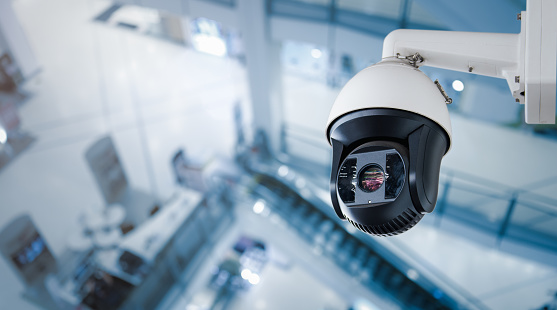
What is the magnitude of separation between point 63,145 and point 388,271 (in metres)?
4.37

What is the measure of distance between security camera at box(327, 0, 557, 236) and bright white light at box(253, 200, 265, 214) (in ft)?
16.2

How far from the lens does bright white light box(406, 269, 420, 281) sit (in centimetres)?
434

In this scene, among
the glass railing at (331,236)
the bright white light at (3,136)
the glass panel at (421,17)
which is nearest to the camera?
the glass panel at (421,17)

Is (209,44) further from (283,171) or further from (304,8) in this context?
(283,171)

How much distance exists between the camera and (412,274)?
4.43 metres

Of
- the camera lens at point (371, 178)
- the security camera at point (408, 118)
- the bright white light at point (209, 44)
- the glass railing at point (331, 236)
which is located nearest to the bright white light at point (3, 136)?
the bright white light at point (209, 44)

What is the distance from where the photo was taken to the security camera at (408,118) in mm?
748

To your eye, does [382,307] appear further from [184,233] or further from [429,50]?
[429,50]

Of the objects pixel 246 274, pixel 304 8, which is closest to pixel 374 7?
pixel 304 8

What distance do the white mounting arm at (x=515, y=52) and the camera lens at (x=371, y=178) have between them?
280 millimetres

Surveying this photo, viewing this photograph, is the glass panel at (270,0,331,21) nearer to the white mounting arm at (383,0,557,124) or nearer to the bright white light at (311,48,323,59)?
the bright white light at (311,48,323,59)

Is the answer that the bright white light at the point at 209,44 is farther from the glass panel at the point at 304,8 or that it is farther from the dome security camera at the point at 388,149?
the dome security camera at the point at 388,149

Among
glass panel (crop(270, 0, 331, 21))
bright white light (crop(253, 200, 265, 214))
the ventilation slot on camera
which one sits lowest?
bright white light (crop(253, 200, 265, 214))

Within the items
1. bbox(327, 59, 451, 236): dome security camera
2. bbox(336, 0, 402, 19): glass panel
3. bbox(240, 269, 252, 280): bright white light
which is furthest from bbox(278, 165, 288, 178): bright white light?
bbox(327, 59, 451, 236): dome security camera
